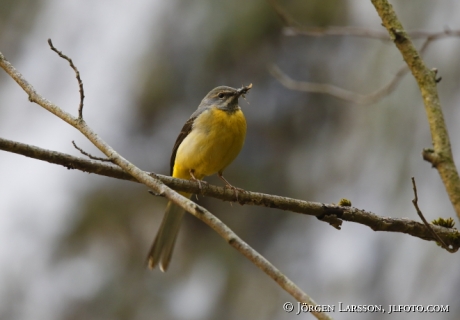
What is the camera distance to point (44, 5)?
11.0 metres

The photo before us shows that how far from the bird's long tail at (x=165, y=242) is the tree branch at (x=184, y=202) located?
268 centimetres

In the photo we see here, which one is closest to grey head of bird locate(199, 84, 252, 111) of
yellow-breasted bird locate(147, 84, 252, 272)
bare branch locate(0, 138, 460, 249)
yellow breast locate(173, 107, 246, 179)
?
yellow-breasted bird locate(147, 84, 252, 272)

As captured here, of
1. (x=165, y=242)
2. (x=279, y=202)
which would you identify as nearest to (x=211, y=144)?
(x=165, y=242)

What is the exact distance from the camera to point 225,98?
19.7ft

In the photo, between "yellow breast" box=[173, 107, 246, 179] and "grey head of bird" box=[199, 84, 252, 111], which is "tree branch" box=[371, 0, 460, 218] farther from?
"grey head of bird" box=[199, 84, 252, 111]

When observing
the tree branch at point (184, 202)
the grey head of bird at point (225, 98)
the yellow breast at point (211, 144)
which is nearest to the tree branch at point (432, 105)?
the tree branch at point (184, 202)

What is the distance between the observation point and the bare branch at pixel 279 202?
10.7ft

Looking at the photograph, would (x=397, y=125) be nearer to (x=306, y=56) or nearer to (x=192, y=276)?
(x=306, y=56)

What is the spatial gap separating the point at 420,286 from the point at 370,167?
2283 millimetres

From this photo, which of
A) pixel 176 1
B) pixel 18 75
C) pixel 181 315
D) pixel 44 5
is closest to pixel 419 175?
pixel 181 315

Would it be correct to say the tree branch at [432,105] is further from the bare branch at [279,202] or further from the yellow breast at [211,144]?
the yellow breast at [211,144]

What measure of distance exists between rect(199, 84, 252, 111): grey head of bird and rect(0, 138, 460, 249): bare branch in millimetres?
1775

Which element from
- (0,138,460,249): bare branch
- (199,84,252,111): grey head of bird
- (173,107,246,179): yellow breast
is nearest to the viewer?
(0,138,460,249): bare branch

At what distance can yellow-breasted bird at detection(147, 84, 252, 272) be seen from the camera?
5.45 m
